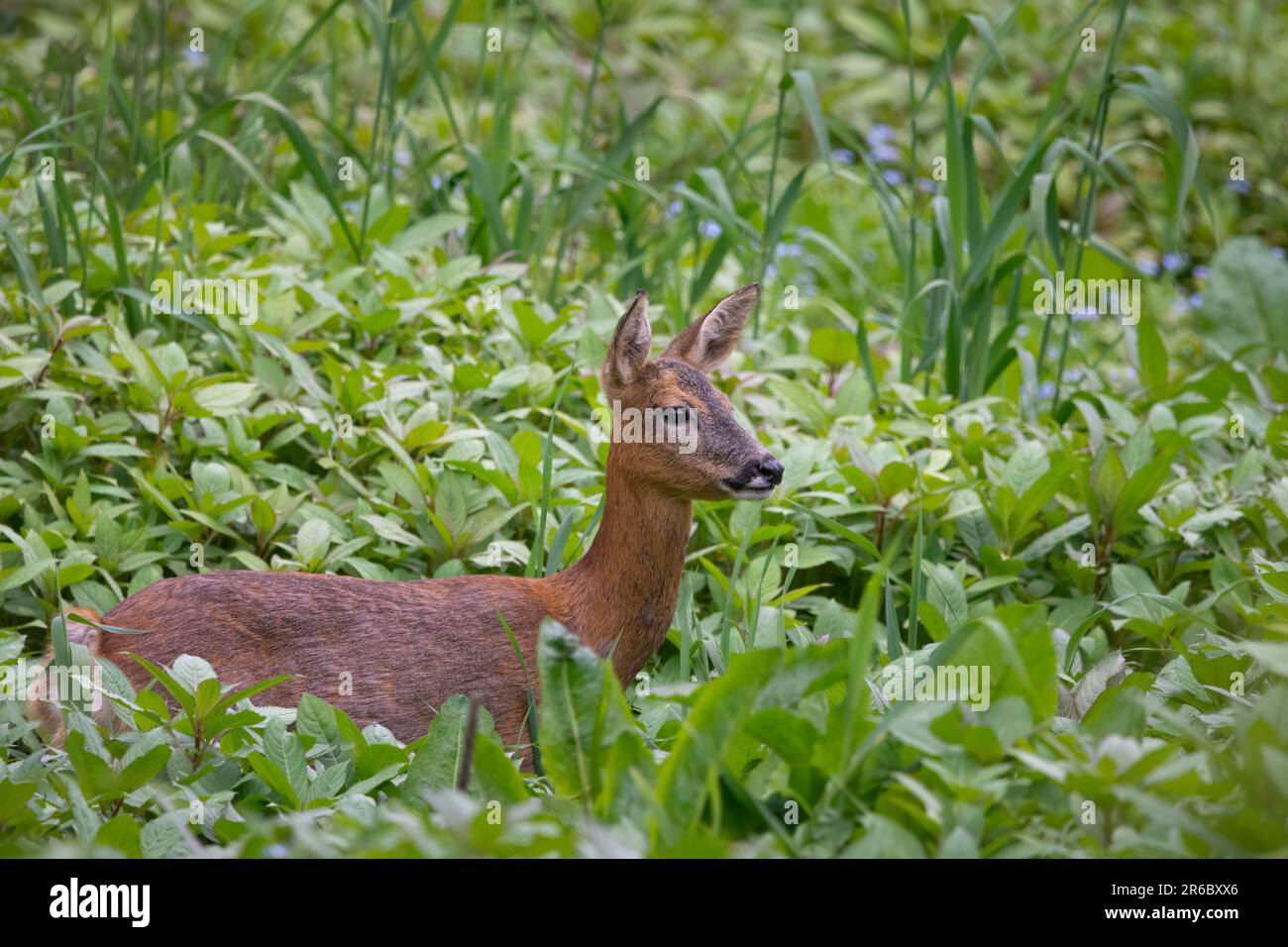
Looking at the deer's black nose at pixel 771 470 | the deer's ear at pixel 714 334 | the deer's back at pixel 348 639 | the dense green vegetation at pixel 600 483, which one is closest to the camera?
the dense green vegetation at pixel 600 483

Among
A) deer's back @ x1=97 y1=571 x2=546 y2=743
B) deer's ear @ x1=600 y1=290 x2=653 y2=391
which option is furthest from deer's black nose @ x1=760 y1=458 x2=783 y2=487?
deer's back @ x1=97 y1=571 x2=546 y2=743

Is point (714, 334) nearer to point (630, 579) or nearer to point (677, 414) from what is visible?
point (677, 414)

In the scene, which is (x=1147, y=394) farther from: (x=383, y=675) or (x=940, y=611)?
(x=383, y=675)

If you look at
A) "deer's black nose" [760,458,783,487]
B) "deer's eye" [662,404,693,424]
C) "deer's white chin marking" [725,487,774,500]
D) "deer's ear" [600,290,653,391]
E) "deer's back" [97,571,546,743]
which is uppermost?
"deer's ear" [600,290,653,391]

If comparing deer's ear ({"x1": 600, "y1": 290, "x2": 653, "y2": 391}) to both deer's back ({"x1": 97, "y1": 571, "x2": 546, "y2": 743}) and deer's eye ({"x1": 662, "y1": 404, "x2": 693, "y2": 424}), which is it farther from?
deer's back ({"x1": 97, "y1": 571, "x2": 546, "y2": 743})

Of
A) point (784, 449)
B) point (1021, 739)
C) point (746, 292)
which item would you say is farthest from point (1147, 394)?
point (1021, 739)

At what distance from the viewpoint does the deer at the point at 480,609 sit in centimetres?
343

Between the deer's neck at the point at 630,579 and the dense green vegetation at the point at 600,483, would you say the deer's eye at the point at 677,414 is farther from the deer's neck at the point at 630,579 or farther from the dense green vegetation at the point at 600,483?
the dense green vegetation at the point at 600,483

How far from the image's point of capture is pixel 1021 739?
2.57 metres

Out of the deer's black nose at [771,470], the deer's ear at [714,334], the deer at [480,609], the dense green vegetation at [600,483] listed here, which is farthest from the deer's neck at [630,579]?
the deer's ear at [714,334]

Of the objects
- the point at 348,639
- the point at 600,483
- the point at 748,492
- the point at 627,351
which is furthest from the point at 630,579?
the point at 600,483

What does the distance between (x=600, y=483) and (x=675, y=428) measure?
0.88m

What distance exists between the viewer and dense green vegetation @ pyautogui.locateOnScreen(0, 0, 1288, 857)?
101 inches

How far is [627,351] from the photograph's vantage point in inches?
146
